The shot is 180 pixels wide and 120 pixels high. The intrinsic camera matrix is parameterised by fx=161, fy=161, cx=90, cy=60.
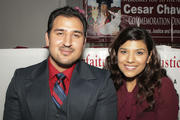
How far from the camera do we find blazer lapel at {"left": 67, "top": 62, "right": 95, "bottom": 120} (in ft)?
3.45

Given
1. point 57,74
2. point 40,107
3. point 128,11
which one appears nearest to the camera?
point 40,107

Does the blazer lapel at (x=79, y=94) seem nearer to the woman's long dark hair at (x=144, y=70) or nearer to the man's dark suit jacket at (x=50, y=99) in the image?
the man's dark suit jacket at (x=50, y=99)

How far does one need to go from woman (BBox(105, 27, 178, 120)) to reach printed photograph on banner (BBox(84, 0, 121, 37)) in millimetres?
1419

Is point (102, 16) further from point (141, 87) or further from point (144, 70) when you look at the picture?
point (141, 87)

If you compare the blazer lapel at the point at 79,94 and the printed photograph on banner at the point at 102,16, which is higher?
the printed photograph on banner at the point at 102,16

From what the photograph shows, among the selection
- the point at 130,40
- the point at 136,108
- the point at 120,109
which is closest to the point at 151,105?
the point at 136,108

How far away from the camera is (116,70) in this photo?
4.84 feet

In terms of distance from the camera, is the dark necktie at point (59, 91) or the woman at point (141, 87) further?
the woman at point (141, 87)

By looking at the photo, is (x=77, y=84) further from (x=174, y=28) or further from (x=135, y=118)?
(x=174, y=28)

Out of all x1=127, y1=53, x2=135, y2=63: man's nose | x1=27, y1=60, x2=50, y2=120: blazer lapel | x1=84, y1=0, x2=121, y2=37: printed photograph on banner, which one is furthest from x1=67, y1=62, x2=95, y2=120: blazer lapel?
x1=84, y1=0, x2=121, y2=37: printed photograph on banner

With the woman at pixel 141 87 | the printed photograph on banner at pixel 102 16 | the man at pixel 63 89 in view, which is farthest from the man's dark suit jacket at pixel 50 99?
the printed photograph on banner at pixel 102 16

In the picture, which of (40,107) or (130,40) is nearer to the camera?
(40,107)

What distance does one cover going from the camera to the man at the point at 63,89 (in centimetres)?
105

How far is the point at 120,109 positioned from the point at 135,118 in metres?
0.13
